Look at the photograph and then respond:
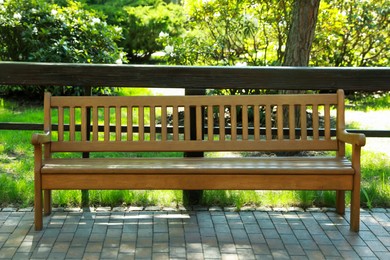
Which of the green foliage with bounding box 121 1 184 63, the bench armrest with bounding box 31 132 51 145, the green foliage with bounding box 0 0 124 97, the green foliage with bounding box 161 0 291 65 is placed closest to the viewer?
the bench armrest with bounding box 31 132 51 145

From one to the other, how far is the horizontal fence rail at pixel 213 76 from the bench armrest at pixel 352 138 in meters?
0.49

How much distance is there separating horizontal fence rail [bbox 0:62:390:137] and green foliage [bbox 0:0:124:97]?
17.9 feet

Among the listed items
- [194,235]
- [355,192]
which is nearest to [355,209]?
[355,192]

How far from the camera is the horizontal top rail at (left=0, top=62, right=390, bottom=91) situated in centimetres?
593

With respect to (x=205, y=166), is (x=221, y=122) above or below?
above

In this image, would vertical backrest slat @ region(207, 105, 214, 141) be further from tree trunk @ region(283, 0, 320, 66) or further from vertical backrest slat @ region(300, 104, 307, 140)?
tree trunk @ region(283, 0, 320, 66)

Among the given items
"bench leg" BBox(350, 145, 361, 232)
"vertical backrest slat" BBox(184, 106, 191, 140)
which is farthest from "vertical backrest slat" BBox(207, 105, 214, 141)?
"bench leg" BBox(350, 145, 361, 232)

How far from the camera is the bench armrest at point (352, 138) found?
5.26 metres

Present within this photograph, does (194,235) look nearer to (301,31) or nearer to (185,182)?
(185,182)

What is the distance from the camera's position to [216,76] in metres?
5.94

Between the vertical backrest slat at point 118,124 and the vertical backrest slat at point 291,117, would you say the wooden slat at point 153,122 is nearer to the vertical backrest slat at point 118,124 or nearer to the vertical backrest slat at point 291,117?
the vertical backrest slat at point 118,124

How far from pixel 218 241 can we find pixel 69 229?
1.17 meters

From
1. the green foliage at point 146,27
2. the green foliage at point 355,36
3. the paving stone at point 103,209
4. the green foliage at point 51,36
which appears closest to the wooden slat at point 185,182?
the paving stone at point 103,209

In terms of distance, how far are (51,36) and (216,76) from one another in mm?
6573
